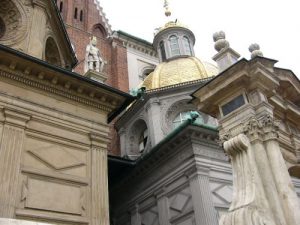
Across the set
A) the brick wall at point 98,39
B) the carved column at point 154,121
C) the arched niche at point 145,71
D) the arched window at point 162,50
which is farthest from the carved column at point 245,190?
the arched niche at point 145,71

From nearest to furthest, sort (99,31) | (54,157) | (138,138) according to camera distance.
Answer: (54,157) < (138,138) < (99,31)

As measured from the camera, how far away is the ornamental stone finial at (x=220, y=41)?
30.1ft

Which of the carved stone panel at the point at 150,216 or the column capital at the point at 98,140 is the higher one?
the column capital at the point at 98,140

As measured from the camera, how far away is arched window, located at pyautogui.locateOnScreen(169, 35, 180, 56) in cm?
2339

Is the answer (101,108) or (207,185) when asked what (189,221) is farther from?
(101,108)

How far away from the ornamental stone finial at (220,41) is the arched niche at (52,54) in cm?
647

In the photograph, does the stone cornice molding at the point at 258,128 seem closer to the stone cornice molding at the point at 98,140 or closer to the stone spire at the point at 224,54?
the stone spire at the point at 224,54

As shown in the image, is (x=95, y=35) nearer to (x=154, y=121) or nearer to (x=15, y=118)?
(x=154, y=121)

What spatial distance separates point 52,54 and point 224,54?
23.7ft

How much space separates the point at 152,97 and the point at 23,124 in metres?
9.52

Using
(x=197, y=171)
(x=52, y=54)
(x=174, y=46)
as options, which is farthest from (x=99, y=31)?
(x=197, y=171)

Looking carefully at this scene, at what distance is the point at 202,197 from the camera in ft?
44.5

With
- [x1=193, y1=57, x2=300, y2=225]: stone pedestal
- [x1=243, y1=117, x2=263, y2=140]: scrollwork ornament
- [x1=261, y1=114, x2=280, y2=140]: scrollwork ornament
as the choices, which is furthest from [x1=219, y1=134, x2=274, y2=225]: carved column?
[x1=261, y1=114, x2=280, y2=140]: scrollwork ornament

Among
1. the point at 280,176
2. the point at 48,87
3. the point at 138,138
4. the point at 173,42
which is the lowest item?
the point at 280,176
